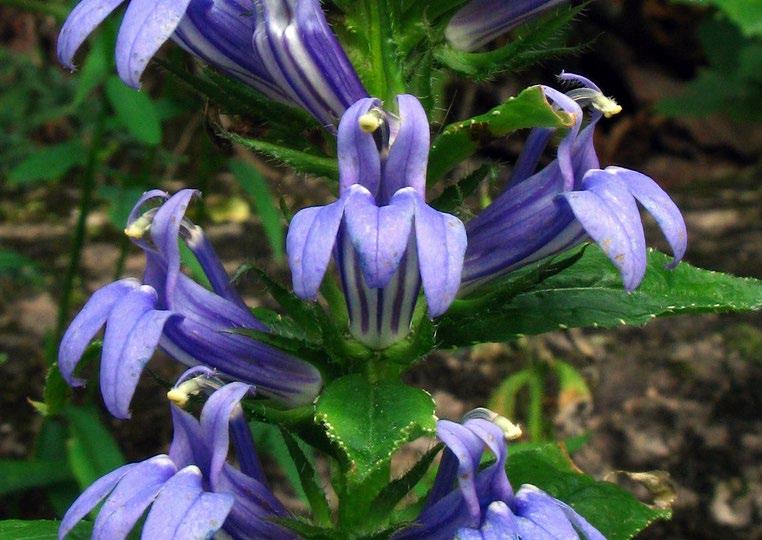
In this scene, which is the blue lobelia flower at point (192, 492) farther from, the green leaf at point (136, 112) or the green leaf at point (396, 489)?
the green leaf at point (136, 112)

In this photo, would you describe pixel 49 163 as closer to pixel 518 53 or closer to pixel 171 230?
pixel 171 230

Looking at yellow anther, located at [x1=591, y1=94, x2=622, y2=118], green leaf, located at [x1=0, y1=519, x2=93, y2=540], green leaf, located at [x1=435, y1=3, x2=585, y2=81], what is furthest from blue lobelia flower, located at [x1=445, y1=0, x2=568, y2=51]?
green leaf, located at [x1=0, y1=519, x2=93, y2=540]

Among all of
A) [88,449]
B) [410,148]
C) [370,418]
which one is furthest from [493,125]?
[88,449]

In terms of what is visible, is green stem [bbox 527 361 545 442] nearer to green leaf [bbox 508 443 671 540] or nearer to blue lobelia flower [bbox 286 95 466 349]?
green leaf [bbox 508 443 671 540]

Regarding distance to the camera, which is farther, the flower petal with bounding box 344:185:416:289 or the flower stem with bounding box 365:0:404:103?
the flower stem with bounding box 365:0:404:103

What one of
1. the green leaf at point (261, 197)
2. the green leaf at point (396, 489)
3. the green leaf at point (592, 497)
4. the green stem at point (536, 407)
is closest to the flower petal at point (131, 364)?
the green leaf at point (396, 489)

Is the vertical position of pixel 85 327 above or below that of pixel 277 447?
above

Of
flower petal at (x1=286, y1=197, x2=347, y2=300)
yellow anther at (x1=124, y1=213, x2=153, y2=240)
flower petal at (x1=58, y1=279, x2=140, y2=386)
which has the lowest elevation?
flower petal at (x1=58, y1=279, x2=140, y2=386)
